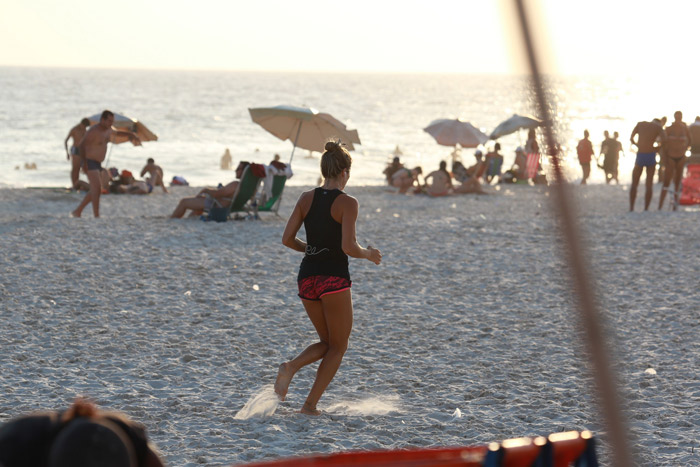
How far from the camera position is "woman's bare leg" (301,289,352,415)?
4383 millimetres

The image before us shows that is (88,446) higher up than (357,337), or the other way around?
(88,446)

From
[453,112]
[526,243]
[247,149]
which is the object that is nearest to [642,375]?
[526,243]

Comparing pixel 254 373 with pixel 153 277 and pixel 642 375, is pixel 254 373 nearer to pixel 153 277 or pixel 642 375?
pixel 642 375

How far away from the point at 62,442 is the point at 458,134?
824 inches

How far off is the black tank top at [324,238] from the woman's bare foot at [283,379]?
0.50 m

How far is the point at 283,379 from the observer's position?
454 cm

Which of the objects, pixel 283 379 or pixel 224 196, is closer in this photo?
pixel 283 379

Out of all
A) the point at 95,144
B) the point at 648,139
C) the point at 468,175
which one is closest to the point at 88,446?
the point at 95,144

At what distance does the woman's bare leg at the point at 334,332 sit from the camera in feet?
14.4

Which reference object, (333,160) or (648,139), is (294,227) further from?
(648,139)

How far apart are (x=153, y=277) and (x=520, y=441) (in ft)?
22.9

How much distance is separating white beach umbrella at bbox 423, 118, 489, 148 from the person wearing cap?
20.5 m

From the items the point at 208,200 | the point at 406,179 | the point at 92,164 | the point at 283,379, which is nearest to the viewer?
the point at 283,379

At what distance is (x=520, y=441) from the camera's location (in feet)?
5.24
